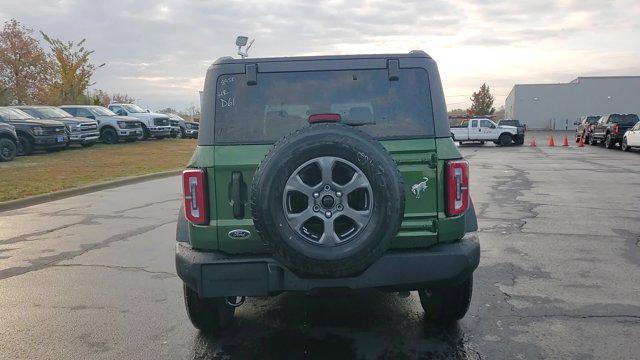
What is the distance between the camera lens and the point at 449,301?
422cm

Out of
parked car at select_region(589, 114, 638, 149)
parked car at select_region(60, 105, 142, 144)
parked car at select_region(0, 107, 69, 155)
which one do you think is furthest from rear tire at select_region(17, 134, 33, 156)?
parked car at select_region(589, 114, 638, 149)

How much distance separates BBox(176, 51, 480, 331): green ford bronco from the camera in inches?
129

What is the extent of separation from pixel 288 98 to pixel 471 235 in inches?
62.8

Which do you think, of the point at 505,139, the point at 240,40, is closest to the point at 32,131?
the point at 240,40

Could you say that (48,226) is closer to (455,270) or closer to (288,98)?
(288,98)

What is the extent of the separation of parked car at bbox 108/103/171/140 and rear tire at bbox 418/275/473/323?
26338mm

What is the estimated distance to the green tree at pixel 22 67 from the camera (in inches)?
1972

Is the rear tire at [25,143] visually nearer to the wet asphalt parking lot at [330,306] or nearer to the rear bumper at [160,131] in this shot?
the rear bumper at [160,131]

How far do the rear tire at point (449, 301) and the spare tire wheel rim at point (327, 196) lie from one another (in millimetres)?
1198

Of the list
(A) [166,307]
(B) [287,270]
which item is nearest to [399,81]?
(B) [287,270]

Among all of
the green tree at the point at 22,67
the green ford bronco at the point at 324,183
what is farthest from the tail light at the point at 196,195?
the green tree at the point at 22,67

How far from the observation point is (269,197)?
10.7 ft

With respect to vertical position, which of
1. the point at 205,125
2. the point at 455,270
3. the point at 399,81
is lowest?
the point at 455,270

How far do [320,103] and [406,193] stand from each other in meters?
0.86
